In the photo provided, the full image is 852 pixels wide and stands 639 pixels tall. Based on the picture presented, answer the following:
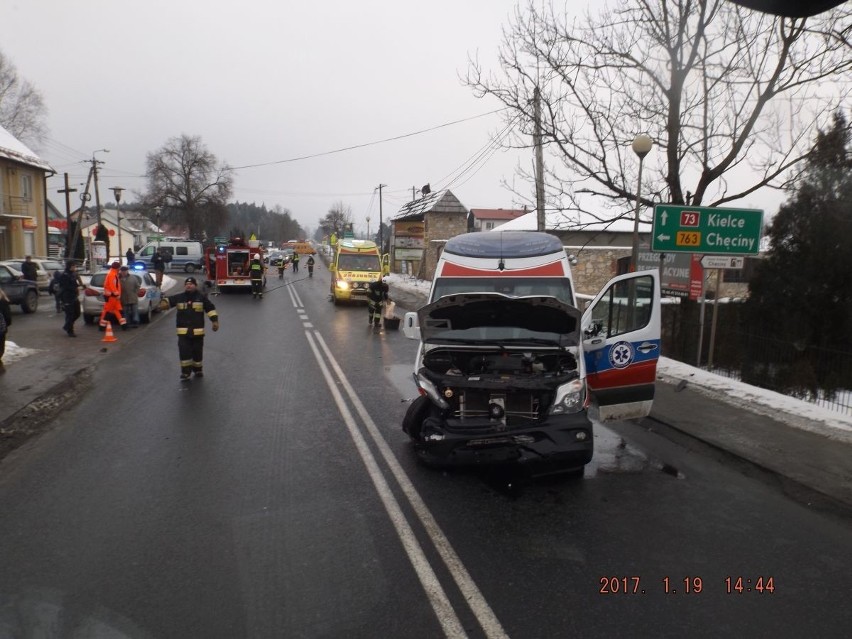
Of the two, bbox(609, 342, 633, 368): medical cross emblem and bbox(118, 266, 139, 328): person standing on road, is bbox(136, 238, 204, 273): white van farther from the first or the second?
bbox(609, 342, 633, 368): medical cross emblem

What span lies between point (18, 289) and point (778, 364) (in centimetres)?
2139

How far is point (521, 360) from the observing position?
20.5 feet

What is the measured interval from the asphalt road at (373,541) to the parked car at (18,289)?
1425 centimetres

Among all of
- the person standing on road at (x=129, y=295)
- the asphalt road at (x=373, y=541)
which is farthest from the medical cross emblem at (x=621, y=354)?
the person standing on road at (x=129, y=295)

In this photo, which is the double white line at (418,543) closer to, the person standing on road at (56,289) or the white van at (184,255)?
the person standing on road at (56,289)

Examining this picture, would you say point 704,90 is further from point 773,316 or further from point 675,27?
point 773,316

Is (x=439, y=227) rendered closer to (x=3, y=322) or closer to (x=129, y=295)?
(x=129, y=295)

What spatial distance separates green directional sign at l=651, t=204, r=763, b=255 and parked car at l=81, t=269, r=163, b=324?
14024 millimetres

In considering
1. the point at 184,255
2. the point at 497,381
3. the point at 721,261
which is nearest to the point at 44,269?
the point at 184,255

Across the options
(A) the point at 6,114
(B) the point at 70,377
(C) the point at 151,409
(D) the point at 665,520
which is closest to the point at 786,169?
(D) the point at 665,520

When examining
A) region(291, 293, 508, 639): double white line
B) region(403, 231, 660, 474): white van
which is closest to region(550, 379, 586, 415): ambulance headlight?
region(403, 231, 660, 474): white van

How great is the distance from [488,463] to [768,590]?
2402mm

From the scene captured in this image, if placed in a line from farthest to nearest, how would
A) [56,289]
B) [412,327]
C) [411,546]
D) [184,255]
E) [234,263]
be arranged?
1. [184,255]
2. [234,263]
3. [56,289]
4. [412,327]
5. [411,546]

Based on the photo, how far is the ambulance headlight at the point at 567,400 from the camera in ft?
18.9
